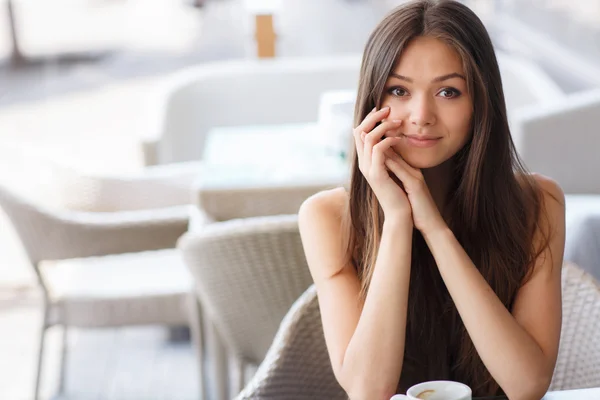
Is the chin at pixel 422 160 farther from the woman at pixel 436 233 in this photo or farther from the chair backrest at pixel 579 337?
the chair backrest at pixel 579 337

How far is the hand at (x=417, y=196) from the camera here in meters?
1.41

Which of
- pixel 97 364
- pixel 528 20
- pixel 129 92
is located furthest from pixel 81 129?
pixel 97 364

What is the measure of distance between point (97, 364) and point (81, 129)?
10.7 feet

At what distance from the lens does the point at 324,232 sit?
5.03 ft

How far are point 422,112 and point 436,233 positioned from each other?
0.18 m

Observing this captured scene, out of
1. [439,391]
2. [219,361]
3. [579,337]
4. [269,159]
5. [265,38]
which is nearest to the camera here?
[439,391]

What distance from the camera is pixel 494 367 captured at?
1.36 meters

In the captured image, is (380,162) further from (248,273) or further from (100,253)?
(100,253)

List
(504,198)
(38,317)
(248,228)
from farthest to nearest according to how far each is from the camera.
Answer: (38,317)
(248,228)
(504,198)

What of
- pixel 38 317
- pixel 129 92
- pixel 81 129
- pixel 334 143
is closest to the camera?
pixel 334 143

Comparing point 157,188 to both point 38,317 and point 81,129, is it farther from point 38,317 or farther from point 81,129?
A: point 81,129

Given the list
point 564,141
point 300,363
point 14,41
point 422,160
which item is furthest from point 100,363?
point 14,41

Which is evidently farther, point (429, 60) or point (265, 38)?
point (265, 38)

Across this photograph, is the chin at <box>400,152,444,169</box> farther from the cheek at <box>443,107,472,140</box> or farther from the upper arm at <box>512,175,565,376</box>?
the upper arm at <box>512,175,565,376</box>
